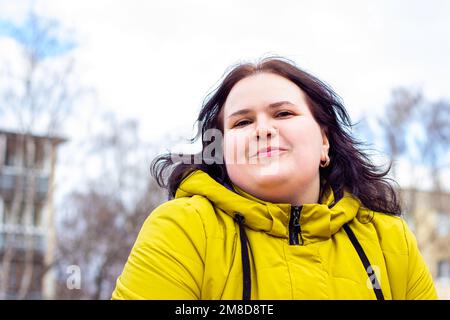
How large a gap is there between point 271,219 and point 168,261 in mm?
189

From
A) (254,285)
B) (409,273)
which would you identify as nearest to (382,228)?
(409,273)

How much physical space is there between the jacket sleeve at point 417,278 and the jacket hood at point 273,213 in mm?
150

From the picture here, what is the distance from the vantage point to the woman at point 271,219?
1.12m

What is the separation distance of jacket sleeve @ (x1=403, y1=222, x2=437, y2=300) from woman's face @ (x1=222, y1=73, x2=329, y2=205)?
8.3 inches

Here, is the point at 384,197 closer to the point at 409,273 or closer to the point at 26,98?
the point at 409,273

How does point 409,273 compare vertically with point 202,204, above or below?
below

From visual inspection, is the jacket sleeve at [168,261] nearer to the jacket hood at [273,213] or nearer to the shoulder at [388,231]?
the jacket hood at [273,213]

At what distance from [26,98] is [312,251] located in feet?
36.1

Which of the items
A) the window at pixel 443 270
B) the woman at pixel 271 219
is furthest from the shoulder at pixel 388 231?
the window at pixel 443 270

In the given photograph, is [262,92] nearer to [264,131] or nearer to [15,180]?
[264,131]

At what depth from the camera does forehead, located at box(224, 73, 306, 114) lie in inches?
49.0

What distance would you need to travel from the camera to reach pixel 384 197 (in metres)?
1.42
